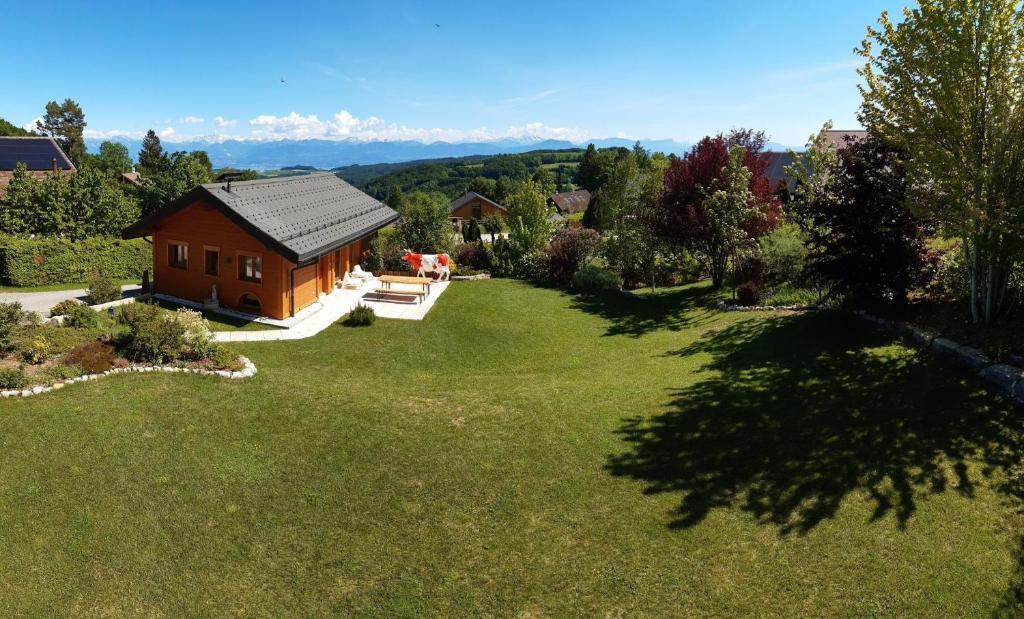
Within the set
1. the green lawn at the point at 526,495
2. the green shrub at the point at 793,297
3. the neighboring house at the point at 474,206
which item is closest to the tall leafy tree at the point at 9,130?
the neighboring house at the point at 474,206

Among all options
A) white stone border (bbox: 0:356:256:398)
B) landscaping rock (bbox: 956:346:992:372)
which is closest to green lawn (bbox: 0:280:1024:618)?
white stone border (bbox: 0:356:256:398)

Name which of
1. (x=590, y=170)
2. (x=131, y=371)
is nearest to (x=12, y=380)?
(x=131, y=371)

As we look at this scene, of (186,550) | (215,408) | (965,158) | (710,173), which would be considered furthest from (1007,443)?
(710,173)

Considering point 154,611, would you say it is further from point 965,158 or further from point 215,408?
point 965,158

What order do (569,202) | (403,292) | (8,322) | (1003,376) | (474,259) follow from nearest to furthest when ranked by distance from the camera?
1. (1003,376)
2. (8,322)
3. (403,292)
4. (474,259)
5. (569,202)

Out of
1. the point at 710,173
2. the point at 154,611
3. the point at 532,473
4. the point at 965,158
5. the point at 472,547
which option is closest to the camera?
the point at 154,611

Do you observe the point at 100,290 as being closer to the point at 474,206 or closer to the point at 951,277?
the point at 951,277
